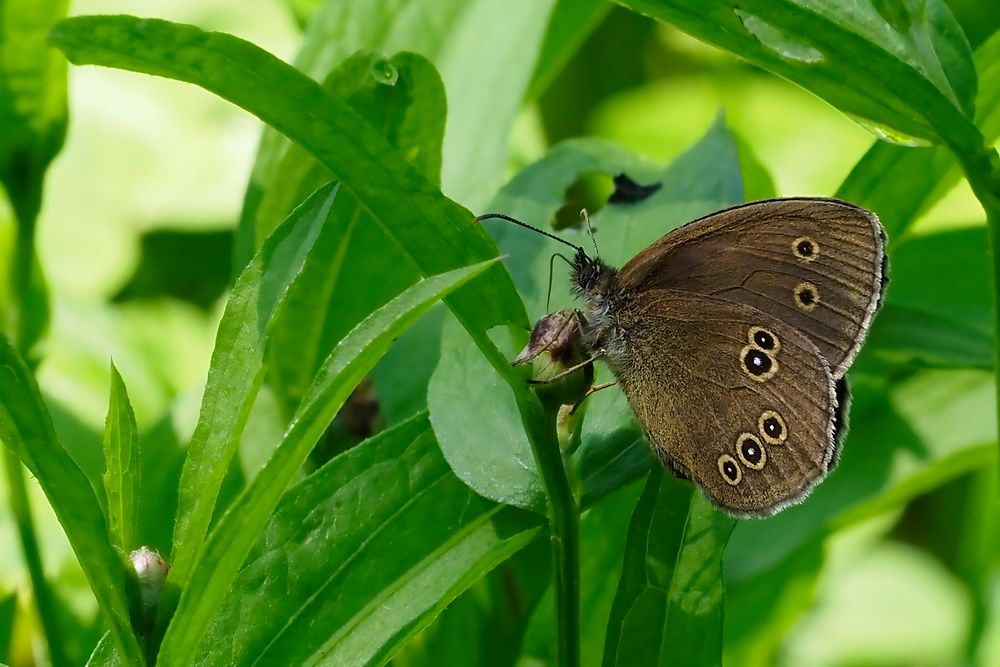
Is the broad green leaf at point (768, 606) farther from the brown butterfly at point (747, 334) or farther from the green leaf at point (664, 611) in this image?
the green leaf at point (664, 611)

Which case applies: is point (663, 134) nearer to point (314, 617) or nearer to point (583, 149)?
point (583, 149)

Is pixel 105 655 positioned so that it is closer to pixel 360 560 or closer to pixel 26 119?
pixel 360 560

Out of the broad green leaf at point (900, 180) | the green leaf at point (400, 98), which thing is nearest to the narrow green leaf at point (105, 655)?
the green leaf at point (400, 98)

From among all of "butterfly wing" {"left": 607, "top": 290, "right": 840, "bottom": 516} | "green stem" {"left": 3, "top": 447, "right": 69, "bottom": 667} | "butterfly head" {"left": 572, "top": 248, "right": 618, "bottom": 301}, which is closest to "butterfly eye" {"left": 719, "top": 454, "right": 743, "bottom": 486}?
"butterfly wing" {"left": 607, "top": 290, "right": 840, "bottom": 516}

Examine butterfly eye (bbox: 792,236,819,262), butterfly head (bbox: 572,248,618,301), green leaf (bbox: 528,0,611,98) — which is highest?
green leaf (bbox: 528,0,611,98)

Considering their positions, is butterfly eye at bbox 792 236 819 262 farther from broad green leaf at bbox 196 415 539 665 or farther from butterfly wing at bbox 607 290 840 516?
broad green leaf at bbox 196 415 539 665

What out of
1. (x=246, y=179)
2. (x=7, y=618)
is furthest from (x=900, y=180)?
(x=246, y=179)
